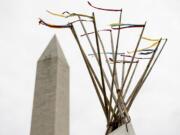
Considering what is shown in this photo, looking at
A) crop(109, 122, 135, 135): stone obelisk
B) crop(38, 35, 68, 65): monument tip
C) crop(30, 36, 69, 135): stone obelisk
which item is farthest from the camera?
crop(38, 35, 68, 65): monument tip

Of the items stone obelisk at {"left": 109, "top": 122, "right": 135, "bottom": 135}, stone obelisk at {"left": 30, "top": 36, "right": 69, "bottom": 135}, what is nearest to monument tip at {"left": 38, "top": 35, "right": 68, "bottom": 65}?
stone obelisk at {"left": 30, "top": 36, "right": 69, "bottom": 135}

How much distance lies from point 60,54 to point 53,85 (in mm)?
1126

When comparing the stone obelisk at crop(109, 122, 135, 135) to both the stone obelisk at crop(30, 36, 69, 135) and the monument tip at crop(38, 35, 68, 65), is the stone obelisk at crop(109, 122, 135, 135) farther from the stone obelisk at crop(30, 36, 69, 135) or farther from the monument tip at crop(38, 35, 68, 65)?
the monument tip at crop(38, 35, 68, 65)

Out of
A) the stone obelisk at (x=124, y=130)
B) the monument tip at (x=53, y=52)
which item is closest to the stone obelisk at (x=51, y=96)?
the monument tip at (x=53, y=52)

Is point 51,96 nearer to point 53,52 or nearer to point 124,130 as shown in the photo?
point 53,52

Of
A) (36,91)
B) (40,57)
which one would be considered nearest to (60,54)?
(40,57)

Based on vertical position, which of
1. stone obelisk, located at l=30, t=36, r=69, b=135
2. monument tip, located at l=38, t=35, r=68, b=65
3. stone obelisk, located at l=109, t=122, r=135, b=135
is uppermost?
monument tip, located at l=38, t=35, r=68, b=65

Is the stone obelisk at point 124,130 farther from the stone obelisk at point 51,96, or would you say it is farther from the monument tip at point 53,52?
the monument tip at point 53,52

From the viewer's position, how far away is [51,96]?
10492 mm

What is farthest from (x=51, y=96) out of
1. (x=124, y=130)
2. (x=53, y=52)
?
(x=124, y=130)

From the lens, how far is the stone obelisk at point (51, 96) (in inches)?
401

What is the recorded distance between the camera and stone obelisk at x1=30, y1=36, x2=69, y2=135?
10180mm

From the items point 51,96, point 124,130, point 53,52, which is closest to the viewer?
point 124,130

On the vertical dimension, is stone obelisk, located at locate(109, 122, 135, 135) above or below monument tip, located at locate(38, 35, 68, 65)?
below
